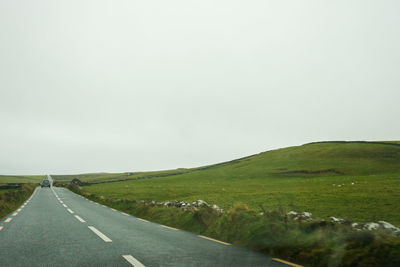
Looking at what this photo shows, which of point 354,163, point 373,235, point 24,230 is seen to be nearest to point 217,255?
point 373,235

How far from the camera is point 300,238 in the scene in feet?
28.6

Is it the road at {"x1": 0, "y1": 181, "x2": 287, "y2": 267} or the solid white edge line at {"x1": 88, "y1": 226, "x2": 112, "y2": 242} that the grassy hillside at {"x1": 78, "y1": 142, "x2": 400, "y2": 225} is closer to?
the road at {"x1": 0, "y1": 181, "x2": 287, "y2": 267}

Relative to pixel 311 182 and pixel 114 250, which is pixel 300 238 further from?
pixel 311 182

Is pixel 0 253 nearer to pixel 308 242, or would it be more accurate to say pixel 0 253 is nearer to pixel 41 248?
pixel 41 248

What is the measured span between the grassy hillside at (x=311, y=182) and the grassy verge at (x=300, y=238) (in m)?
12.9

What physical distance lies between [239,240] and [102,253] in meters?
4.53

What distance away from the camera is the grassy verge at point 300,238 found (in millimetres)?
6875

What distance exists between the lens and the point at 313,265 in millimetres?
7305

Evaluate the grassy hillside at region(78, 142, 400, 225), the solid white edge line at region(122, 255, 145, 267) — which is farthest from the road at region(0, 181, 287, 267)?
the grassy hillside at region(78, 142, 400, 225)

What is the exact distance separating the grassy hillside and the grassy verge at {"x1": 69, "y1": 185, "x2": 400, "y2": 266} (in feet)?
42.3

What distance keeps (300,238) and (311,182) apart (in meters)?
48.9

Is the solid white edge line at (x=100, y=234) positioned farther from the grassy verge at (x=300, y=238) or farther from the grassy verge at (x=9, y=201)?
the grassy verge at (x=9, y=201)

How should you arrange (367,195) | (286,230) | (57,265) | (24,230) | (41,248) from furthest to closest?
(367,195), (24,230), (286,230), (41,248), (57,265)

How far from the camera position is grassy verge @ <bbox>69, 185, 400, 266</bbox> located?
6.88 m
